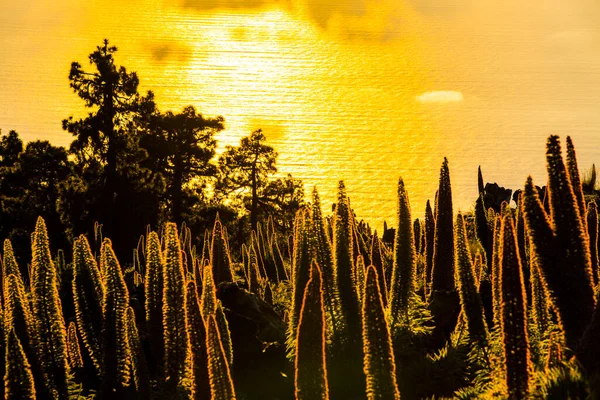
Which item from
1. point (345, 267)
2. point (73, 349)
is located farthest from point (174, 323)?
point (345, 267)

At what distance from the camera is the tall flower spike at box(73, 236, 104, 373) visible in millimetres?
9555

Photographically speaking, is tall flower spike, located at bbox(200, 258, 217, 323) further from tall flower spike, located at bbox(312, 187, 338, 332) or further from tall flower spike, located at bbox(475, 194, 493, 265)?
tall flower spike, located at bbox(475, 194, 493, 265)

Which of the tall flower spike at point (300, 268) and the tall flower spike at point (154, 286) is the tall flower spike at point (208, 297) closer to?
the tall flower spike at point (300, 268)

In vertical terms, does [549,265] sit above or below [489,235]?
below

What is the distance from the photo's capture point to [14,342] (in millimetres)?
6957

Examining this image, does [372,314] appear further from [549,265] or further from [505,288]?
[549,265]

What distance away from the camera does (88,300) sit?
9.59 metres

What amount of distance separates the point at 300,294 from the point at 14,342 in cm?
364

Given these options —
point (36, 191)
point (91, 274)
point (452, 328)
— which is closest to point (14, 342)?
point (91, 274)

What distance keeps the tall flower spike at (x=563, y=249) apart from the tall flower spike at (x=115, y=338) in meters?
4.59

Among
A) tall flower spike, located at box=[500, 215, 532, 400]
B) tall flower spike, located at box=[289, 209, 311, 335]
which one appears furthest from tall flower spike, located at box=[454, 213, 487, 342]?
tall flower spike, located at box=[500, 215, 532, 400]

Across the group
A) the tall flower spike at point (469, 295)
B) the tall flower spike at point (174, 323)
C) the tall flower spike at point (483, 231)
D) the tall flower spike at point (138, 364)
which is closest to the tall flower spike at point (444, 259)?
the tall flower spike at point (469, 295)

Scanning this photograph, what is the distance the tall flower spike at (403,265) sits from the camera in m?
10.6

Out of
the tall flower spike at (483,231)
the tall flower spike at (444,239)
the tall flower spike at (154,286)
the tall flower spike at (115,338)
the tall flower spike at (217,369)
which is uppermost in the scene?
the tall flower spike at (483,231)
